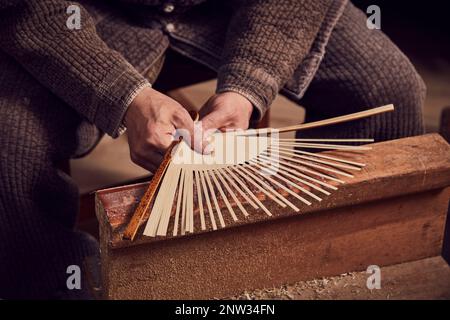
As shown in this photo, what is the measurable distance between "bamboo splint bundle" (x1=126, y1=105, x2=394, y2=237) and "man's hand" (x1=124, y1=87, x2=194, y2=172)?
38 millimetres

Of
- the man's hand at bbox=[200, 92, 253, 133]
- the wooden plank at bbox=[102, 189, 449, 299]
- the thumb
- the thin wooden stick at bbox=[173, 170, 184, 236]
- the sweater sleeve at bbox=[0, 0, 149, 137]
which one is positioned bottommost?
the wooden plank at bbox=[102, 189, 449, 299]

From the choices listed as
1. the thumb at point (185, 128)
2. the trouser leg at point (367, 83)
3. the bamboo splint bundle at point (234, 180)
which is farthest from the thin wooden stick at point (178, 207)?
the trouser leg at point (367, 83)

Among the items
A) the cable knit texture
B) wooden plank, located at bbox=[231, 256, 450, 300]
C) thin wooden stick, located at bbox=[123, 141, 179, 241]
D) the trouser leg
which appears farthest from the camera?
the trouser leg

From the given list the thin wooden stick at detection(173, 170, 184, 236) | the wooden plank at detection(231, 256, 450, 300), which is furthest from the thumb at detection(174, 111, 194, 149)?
the wooden plank at detection(231, 256, 450, 300)

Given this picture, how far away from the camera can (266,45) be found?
122 centimetres

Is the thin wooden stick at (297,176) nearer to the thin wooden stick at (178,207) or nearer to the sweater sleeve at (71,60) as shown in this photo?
the thin wooden stick at (178,207)

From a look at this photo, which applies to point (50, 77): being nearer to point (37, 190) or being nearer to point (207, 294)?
point (37, 190)

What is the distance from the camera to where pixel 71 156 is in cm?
128

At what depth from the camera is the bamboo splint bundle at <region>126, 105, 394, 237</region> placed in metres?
0.90

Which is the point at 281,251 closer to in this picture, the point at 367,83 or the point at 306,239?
the point at 306,239

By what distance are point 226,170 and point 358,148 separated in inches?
8.2

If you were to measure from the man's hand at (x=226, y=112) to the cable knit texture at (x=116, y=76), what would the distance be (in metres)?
0.02

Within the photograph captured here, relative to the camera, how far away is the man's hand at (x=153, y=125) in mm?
1050

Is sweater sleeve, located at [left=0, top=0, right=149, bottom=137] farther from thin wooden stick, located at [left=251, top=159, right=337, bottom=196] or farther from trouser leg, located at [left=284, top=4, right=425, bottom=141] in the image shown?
trouser leg, located at [left=284, top=4, right=425, bottom=141]
